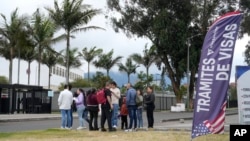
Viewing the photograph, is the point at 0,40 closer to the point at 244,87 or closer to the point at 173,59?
the point at 173,59

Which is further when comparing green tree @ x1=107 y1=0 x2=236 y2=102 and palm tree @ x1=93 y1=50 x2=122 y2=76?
palm tree @ x1=93 y1=50 x2=122 y2=76

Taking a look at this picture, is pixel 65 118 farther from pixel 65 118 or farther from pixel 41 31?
pixel 41 31

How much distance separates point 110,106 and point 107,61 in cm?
6158

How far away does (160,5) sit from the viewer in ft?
179

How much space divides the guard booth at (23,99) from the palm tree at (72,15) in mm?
3103

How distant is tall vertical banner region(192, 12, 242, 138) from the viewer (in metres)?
11.8

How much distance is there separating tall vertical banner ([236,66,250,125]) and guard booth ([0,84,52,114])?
3083cm

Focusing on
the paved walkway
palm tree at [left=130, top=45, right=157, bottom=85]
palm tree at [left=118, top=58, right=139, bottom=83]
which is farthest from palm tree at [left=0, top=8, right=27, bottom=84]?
palm tree at [left=118, top=58, right=139, bottom=83]

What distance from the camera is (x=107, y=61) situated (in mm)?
79625

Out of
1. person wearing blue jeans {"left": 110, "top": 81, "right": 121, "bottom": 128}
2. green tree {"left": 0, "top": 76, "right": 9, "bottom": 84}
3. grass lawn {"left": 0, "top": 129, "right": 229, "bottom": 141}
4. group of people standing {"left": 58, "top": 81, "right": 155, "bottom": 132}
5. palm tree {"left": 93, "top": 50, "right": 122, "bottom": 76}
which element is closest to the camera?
grass lawn {"left": 0, "top": 129, "right": 229, "bottom": 141}

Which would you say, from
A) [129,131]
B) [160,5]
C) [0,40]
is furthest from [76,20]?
[129,131]

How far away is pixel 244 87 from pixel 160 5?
44175mm

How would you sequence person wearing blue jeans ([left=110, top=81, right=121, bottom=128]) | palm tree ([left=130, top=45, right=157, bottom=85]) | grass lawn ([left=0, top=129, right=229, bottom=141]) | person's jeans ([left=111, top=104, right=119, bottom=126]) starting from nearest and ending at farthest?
grass lawn ([left=0, top=129, right=229, bottom=141]) < person wearing blue jeans ([left=110, top=81, right=121, bottom=128]) < person's jeans ([left=111, top=104, right=119, bottom=126]) < palm tree ([left=130, top=45, right=157, bottom=85])

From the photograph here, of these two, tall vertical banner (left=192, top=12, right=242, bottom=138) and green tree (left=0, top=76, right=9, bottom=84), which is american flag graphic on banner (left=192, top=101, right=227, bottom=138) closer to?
tall vertical banner (left=192, top=12, right=242, bottom=138)
